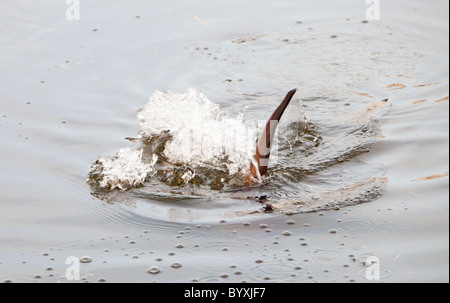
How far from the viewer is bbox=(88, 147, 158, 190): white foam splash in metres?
4.11

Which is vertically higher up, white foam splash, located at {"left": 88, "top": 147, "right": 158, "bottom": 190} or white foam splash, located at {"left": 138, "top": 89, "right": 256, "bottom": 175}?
white foam splash, located at {"left": 138, "top": 89, "right": 256, "bottom": 175}

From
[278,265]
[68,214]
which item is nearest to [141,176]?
[68,214]

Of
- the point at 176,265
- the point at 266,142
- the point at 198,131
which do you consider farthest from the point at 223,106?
the point at 176,265

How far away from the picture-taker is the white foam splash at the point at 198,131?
177 inches

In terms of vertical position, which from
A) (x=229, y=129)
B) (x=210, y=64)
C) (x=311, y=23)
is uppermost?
(x=311, y=23)

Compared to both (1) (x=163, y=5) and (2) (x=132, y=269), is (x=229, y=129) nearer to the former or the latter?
(2) (x=132, y=269)

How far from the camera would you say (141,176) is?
416cm

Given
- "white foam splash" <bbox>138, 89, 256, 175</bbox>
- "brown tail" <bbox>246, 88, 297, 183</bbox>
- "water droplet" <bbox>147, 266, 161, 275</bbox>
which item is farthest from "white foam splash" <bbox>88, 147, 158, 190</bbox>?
"water droplet" <bbox>147, 266, 161, 275</bbox>

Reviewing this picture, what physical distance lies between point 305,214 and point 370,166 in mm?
901

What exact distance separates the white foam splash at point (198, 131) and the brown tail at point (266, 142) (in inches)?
8.8

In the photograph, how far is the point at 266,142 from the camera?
366 centimetres

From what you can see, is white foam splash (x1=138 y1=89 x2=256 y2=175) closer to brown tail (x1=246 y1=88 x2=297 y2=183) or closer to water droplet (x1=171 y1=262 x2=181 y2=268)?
brown tail (x1=246 y1=88 x2=297 y2=183)

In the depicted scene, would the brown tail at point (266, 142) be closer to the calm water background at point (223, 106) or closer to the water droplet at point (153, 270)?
the calm water background at point (223, 106)

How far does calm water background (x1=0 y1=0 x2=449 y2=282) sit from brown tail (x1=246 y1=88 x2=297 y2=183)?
0.41 m
